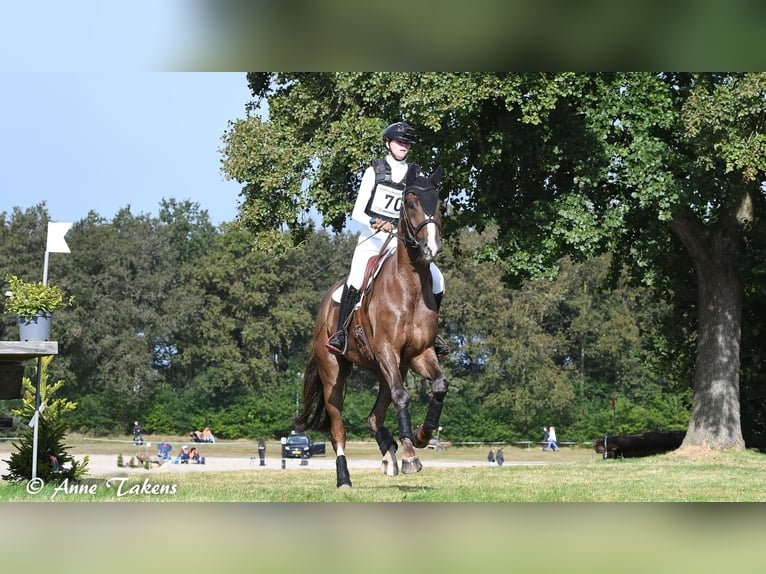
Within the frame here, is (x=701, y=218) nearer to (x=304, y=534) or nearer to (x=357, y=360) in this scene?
Result: (x=357, y=360)

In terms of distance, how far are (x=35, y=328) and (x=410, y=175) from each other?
428cm

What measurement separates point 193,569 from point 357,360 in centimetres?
476

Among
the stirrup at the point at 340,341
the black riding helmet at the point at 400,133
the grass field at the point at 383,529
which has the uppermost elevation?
the black riding helmet at the point at 400,133

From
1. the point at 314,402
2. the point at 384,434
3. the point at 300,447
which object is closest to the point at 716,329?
the point at 314,402

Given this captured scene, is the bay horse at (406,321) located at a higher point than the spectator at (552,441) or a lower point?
higher

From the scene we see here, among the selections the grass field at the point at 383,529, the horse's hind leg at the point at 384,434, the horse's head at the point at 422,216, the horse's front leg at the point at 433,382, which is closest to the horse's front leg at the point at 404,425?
the horse's front leg at the point at 433,382

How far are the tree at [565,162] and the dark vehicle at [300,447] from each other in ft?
57.1

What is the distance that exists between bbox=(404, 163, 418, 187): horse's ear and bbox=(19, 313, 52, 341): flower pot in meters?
4.13

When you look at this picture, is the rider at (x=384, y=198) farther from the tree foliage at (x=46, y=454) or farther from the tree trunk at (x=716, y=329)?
the tree trunk at (x=716, y=329)

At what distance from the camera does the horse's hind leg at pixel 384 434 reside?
9.27m

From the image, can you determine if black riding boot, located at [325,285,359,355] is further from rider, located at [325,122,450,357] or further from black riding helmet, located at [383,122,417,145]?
black riding helmet, located at [383,122,417,145]

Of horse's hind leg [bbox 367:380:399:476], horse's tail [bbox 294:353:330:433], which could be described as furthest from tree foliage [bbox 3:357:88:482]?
horse's hind leg [bbox 367:380:399:476]
